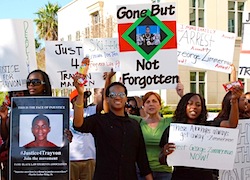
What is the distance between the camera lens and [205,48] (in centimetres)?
744

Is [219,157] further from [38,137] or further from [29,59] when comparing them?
[29,59]

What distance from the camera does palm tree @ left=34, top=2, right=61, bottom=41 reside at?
5645 cm

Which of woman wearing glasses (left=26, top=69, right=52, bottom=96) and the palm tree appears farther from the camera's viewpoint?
the palm tree

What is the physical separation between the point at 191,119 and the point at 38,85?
5.23ft

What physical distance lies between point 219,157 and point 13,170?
79.8 inches

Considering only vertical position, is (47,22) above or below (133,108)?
above

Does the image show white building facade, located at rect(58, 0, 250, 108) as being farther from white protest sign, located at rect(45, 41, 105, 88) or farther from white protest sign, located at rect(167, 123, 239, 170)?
white protest sign, located at rect(167, 123, 239, 170)

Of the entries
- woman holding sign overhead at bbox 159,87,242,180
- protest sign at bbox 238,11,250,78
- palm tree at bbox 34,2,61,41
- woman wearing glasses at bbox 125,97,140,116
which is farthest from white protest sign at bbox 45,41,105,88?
palm tree at bbox 34,2,61,41

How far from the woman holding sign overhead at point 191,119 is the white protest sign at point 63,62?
102 inches

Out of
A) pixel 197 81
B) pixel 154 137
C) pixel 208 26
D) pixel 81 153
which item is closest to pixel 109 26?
pixel 208 26

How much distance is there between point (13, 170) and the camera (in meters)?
4.71

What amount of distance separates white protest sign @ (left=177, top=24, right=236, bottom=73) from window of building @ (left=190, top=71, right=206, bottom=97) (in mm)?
15241

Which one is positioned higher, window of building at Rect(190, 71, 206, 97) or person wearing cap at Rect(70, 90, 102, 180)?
window of building at Rect(190, 71, 206, 97)

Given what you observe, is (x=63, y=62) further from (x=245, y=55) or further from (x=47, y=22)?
(x=47, y=22)
